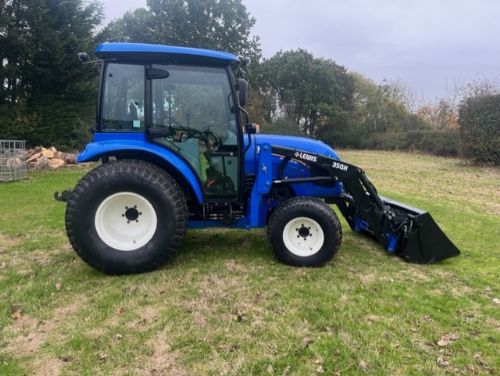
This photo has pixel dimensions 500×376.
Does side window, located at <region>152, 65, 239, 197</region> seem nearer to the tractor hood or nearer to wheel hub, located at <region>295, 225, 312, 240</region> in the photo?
the tractor hood

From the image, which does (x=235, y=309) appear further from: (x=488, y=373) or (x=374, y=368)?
(x=488, y=373)

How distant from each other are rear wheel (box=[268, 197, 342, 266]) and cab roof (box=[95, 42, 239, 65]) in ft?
5.58

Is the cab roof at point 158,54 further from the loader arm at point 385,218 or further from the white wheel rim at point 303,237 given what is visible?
the white wheel rim at point 303,237

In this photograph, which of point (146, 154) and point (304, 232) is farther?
point (304, 232)

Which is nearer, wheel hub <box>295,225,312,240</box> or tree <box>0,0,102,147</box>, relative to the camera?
wheel hub <box>295,225,312,240</box>

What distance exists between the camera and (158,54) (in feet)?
14.2

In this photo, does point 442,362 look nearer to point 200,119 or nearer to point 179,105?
point 200,119

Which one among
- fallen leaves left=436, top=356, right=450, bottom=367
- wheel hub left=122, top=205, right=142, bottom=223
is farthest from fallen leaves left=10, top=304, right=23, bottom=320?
fallen leaves left=436, top=356, right=450, bottom=367

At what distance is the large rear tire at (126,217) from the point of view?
4.23 meters

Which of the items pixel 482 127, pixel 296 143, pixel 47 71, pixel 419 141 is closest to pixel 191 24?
pixel 47 71

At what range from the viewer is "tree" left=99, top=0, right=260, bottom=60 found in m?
27.2

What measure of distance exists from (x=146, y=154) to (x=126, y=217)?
0.68m

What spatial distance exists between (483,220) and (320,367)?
565 centimetres

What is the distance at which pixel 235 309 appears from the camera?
3.62m
